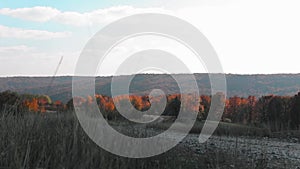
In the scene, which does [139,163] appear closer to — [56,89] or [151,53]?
[56,89]

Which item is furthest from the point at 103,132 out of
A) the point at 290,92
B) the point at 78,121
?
the point at 290,92

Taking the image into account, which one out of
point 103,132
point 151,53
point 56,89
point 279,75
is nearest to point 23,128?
point 56,89

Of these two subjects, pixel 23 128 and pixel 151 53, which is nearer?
pixel 23 128

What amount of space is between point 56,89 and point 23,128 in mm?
629

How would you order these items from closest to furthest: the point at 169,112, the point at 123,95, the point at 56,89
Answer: the point at 56,89 → the point at 123,95 → the point at 169,112

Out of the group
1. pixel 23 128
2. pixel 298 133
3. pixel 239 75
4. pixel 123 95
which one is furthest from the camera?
pixel 239 75

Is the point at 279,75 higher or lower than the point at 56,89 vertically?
higher

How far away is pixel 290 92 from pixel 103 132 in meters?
55.9

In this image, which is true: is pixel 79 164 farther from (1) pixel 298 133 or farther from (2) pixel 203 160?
(1) pixel 298 133

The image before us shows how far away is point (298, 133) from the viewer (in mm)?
18344

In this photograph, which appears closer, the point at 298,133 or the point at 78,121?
the point at 78,121

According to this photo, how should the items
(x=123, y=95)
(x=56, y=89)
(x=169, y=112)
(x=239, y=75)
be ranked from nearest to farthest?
(x=56, y=89)
(x=123, y=95)
(x=169, y=112)
(x=239, y=75)

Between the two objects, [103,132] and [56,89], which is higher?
[56,89]

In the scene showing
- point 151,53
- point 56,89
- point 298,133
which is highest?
point 151,53
